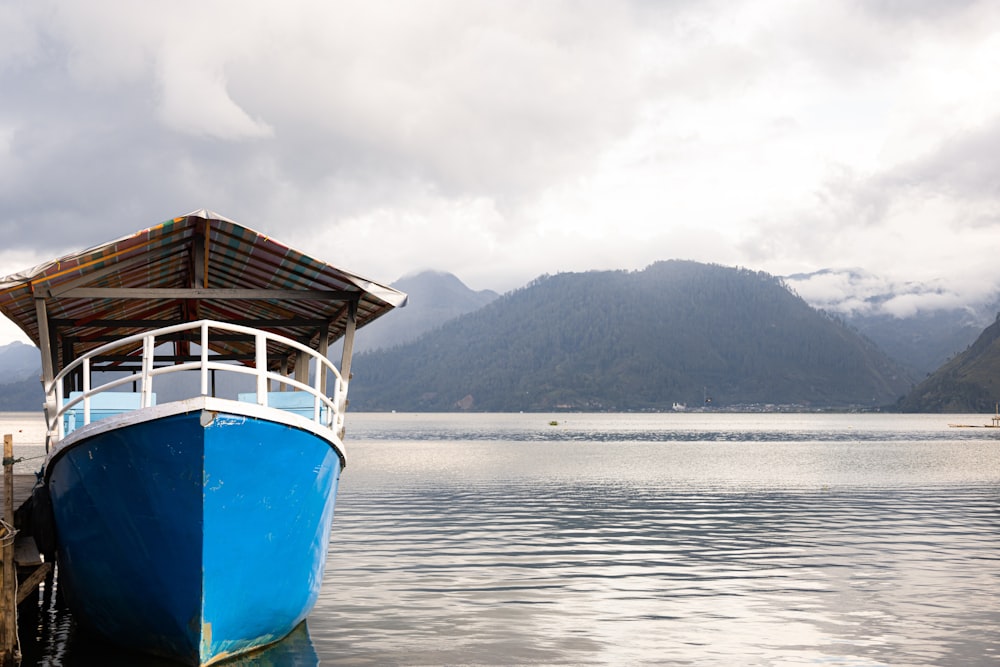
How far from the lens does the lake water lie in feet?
48.8

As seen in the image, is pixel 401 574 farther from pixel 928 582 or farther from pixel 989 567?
pixel 989 567

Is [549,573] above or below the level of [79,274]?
below

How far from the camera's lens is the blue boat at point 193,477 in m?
11.9

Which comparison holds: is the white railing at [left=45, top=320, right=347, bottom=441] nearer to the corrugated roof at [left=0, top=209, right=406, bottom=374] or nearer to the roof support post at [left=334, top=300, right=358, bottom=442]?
the roof support post at [left=334, top=300, right=358, bottom=442]

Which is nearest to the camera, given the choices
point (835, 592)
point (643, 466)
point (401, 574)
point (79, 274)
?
point (79, 274)

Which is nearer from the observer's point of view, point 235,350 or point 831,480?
point 235,350

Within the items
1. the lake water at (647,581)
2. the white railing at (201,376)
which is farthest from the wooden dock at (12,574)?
the white railing at (201,376)

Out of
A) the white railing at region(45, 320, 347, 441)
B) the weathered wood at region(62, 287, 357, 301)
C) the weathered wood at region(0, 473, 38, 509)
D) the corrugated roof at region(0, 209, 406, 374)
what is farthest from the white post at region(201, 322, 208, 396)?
the weathered wood at region(0, 473, 38, 509)

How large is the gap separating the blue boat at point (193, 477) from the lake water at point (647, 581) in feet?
3.86

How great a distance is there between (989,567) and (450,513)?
18.8 m

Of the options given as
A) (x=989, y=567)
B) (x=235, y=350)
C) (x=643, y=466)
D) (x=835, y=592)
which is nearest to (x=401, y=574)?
(x=235, y=350)

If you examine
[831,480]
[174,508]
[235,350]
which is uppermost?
[235,350]

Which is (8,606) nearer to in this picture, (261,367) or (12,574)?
(12,574)

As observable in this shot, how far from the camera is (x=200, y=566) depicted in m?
12.1
